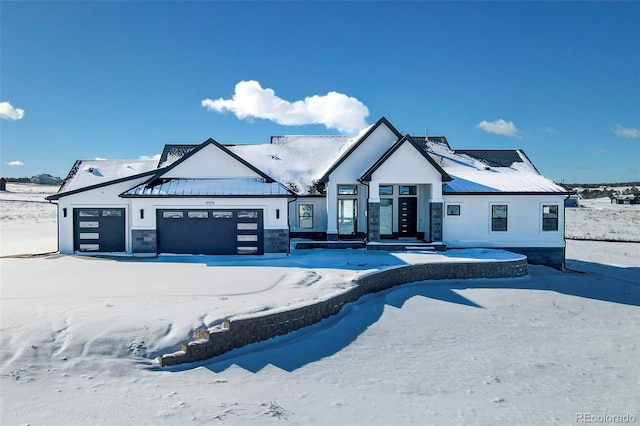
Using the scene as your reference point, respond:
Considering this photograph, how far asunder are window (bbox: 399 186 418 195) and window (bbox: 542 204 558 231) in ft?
20.8

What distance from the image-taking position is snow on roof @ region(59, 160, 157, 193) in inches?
806

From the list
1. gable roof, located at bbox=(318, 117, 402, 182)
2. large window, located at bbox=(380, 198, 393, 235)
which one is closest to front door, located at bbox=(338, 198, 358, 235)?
large window, located at bbox=(380, 198, 393, 235)

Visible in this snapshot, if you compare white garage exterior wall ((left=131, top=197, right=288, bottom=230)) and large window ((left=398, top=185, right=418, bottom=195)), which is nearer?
white garage exterior wall ((left=131, top=197, right=288, bottom=230))

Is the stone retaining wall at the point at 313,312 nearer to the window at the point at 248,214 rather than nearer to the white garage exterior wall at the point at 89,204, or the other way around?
the window at the point at 248,214

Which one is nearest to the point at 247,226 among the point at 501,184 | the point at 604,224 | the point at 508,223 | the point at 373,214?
the point at 373,214

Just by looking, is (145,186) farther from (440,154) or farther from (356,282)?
(440,154)

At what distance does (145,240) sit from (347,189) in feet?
33.2

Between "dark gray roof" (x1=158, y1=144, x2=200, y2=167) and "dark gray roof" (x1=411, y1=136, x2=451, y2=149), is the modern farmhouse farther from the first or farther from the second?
"dark gray roof" (x1=411, y1=136, x2=451, y2=149)

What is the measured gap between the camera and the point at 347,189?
22266 mm

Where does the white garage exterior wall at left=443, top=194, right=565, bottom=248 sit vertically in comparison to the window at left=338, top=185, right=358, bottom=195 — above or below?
below

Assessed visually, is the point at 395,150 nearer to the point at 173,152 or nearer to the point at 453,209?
the point at 453,209

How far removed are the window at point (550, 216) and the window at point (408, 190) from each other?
635cm

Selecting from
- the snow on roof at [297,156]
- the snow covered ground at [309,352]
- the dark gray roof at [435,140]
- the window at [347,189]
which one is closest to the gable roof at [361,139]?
the snow on roof at [297,156]

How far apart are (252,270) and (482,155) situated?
17315 millimetres
